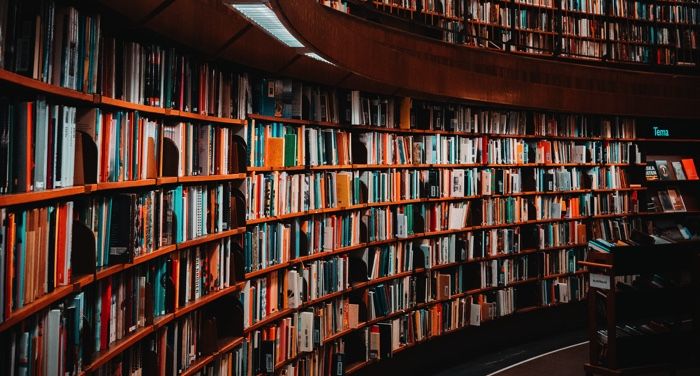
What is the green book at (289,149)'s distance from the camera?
4.36 metres

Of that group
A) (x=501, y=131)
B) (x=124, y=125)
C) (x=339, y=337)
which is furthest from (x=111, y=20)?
(x=501, y=131)

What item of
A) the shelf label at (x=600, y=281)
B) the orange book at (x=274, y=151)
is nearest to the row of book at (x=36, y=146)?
the orange book at (x=274, y=151)

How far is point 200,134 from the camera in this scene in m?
3.38

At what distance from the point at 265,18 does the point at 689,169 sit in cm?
737

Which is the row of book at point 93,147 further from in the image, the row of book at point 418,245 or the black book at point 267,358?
the black book at point 267,358

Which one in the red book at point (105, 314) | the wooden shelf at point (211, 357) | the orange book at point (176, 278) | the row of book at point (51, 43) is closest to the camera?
the row of book at point (51, 43)

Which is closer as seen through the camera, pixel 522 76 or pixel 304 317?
pixel 304 317

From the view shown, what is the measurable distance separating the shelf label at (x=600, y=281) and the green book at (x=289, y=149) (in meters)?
2.80

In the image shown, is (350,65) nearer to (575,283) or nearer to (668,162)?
(575,283)

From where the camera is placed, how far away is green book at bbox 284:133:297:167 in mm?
4355

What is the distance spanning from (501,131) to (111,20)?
5.01 meters

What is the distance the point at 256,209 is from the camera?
4.04 m

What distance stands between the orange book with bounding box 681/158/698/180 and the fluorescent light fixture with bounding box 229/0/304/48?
22.4 ft

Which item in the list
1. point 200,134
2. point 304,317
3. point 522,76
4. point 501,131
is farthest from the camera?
point 501,131
